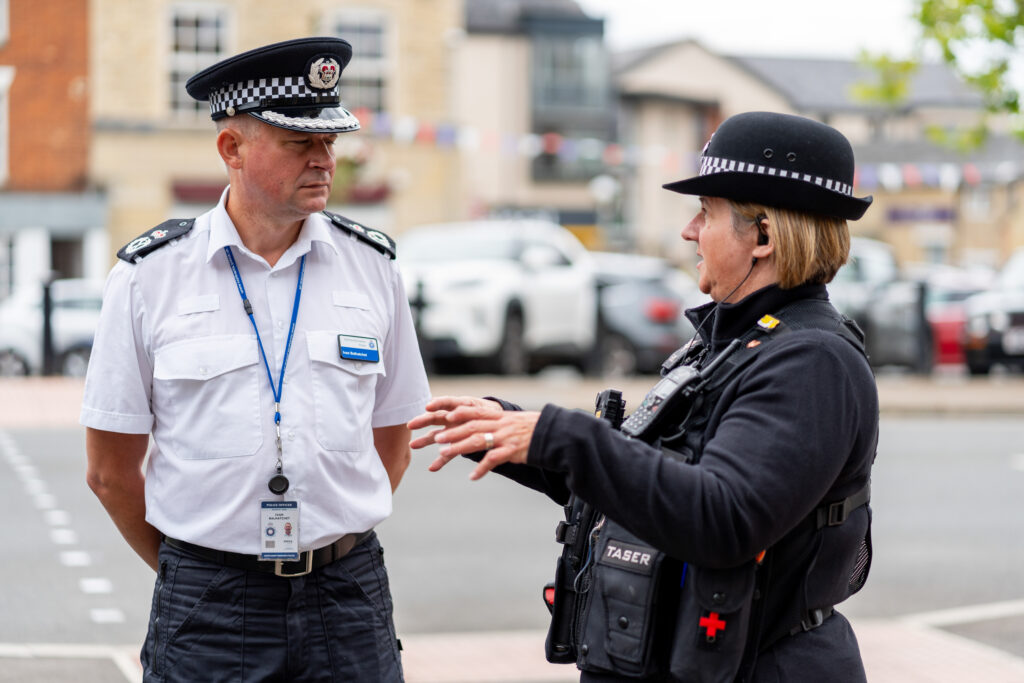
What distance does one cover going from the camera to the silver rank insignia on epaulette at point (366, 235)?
3.27 m

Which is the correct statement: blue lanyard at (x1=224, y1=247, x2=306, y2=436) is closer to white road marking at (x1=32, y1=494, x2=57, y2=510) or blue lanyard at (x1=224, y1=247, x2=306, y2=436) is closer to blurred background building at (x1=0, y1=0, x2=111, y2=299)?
white road marking at (x1=32, y1=494, x2=57, y2=510)

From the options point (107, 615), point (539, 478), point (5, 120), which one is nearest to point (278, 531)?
point (539, 478)

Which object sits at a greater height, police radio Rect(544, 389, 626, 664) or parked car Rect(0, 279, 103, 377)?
police radio Rect(544, 389, 626, 664)

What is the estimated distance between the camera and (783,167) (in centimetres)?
263

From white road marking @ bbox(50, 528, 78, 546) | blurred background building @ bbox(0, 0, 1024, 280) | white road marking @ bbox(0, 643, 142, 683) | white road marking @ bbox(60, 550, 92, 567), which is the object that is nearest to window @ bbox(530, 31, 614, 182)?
blurred background building @ bbox(0, 0, 1024, 280)

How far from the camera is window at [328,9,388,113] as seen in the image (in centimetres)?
2991

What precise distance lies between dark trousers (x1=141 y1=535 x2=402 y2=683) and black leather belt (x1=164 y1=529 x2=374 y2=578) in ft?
0.04

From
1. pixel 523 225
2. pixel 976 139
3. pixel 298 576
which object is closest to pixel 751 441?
pixel 298 576

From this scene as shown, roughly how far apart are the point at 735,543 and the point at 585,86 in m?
50.3

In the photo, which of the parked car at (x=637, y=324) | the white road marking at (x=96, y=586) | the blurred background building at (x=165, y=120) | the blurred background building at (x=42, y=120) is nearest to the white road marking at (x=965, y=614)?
the white road marking at (x=96, y=586)

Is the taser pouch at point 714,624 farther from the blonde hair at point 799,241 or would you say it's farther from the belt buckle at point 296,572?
the belt buckle at point 296,572

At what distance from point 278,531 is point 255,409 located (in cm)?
26

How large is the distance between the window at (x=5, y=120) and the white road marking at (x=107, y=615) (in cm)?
2419

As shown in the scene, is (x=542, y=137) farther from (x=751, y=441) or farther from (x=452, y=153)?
(x=751, y=441)
